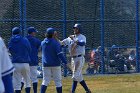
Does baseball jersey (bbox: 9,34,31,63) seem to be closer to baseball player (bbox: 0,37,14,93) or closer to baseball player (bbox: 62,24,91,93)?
baseball player (bbox: 62,24,91,93)

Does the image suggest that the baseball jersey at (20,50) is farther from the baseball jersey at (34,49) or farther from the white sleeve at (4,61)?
the white sleeve at (4,61)

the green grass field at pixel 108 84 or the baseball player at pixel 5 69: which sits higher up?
the baseball player at pixel 5 69

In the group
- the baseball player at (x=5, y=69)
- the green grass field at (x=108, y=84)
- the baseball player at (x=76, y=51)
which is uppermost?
the baseball player at (x=5, y=69)

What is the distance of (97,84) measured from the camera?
17016 mm

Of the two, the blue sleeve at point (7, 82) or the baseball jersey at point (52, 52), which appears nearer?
the blue sleeve at point (7, 82)

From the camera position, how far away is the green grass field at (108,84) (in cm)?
1485

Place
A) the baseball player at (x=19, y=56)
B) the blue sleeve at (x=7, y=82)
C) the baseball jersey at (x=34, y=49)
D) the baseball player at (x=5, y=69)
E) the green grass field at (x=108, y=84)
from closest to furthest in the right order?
the baseball player at (x=5, y=69) → the blue sleeve at (x=7, y=82) → the baseball player at (x=19, y=56) → the baseball jersey at (x=34, y=49) → the green grass field at (x=108, y=84)

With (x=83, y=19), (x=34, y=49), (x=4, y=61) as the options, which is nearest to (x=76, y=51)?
(x=34, y=49)

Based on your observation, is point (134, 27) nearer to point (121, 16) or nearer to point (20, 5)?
point (121, 16)

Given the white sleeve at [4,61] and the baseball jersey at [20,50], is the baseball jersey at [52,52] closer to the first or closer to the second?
the baseball jersey at [20,50]

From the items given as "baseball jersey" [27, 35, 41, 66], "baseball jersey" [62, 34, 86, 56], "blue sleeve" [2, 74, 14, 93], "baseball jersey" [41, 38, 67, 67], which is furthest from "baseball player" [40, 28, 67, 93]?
"blue sleeve" [2, 74, 14, 93]

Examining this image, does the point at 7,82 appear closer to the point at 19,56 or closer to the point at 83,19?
the point at 19,56

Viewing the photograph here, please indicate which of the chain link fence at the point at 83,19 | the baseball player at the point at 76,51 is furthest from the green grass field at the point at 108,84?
the chain link fence at the point at 83,19

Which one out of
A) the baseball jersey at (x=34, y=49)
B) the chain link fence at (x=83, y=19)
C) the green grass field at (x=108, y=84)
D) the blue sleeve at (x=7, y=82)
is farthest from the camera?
the chain link fence at (x=83, y=19)
